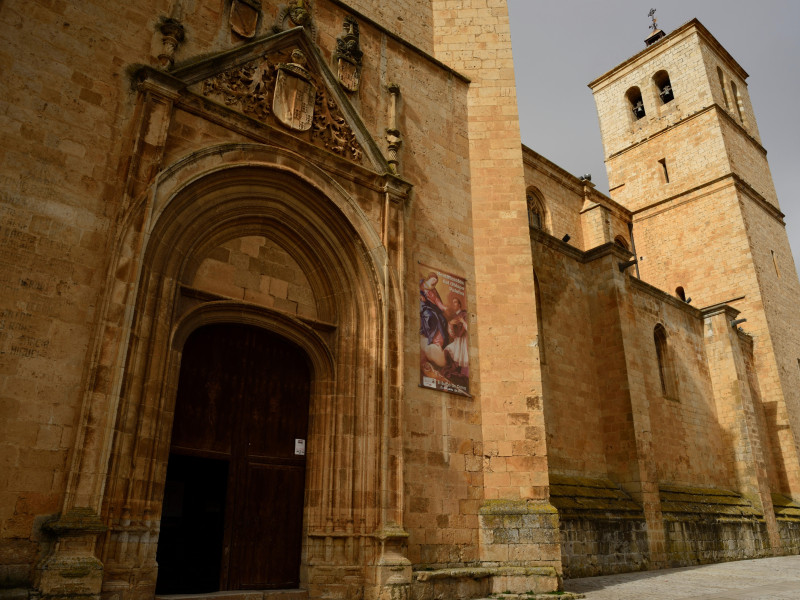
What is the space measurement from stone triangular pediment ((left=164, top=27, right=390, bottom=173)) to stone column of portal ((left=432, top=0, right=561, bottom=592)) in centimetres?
238

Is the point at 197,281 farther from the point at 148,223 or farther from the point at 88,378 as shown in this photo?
the point at 88,378

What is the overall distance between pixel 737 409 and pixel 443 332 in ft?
43.6

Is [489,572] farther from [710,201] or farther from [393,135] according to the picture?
[710,201]

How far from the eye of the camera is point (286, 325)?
7.82m

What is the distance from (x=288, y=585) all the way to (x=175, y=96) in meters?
6.00

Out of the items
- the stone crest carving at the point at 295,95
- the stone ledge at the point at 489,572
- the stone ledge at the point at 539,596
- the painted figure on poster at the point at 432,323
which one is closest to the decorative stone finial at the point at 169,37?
the stone crest carving at the point at 295,95

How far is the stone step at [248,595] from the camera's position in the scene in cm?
597

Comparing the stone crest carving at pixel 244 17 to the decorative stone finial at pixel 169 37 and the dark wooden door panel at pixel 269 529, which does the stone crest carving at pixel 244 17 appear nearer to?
the decorative stone finial at pixel 169 37

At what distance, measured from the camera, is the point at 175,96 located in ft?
23.1

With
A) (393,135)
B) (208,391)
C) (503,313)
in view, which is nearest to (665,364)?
(503,313)

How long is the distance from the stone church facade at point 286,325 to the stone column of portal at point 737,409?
17.1ft

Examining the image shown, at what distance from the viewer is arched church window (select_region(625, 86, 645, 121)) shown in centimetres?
2834

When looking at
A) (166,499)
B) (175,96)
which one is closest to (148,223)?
(175,96)

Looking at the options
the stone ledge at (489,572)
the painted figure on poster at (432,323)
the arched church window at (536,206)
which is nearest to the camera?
the stone ledge at (489,572)
